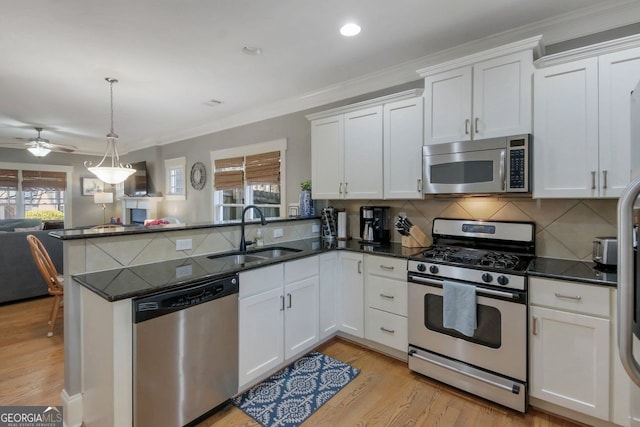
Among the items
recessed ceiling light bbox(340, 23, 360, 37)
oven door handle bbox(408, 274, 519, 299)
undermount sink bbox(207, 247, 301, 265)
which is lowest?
oven door handle bbox(408, 274, 519, 299)

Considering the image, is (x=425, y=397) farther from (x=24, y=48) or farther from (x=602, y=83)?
(x=24, y=48)

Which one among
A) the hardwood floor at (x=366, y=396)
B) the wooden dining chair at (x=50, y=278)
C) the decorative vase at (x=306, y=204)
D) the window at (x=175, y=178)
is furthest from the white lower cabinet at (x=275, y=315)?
the window at (x=175, y=178)

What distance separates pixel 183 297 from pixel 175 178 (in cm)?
514

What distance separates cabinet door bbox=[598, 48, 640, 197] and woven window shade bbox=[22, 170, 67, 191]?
32.8ft

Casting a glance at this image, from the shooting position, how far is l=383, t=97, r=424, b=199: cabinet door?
8.96 feet

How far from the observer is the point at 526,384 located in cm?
199

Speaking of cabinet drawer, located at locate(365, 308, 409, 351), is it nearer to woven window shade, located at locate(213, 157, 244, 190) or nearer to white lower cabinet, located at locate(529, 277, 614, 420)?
white lower cabinet, located at locate(529, 277, 614, 420)

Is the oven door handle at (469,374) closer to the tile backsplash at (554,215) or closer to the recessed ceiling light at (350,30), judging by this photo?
the tile backsplash at (554,215)

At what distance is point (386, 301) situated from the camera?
2656 millimetres

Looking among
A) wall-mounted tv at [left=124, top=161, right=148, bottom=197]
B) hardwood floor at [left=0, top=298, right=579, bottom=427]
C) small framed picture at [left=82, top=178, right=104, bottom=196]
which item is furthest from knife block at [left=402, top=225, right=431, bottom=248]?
small framed picture at [left=82, top=178, right=104, bottom=196]

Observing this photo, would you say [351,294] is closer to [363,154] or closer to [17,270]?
[363,154]

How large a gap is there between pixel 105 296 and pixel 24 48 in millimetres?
2707

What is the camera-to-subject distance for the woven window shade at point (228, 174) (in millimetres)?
4906

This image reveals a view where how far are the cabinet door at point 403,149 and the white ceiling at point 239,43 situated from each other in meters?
0.54
